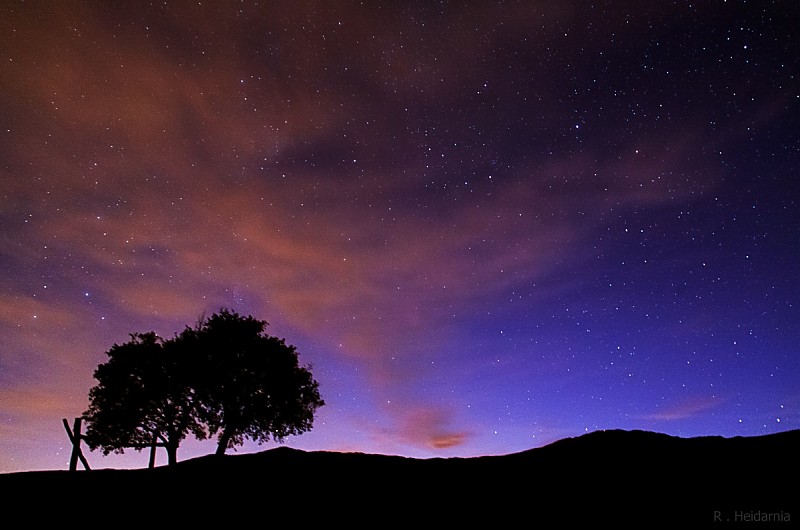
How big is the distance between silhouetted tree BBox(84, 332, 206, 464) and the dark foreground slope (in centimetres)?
1586

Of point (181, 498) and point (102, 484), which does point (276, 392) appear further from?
point (181, 498)

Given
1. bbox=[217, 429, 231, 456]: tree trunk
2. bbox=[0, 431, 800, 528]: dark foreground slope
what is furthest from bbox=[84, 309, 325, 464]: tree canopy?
bbox=[0, 431, 800, 528]: dark foreground slope

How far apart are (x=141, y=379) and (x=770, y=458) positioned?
33.3m

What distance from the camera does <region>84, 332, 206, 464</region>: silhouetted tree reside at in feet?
96.0

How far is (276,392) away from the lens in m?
31.5

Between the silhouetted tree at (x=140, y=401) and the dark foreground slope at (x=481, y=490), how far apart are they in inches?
624

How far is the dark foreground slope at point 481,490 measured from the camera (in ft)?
28.9

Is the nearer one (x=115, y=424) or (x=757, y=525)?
(x=757, y=525)

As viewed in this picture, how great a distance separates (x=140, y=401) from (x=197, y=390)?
3.59 m

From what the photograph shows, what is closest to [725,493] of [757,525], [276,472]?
[757,525]

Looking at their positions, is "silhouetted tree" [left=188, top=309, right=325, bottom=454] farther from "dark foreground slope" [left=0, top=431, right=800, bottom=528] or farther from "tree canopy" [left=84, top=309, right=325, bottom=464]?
"dark foreground slope" [left=0, top=431, right=800, bottom=528]

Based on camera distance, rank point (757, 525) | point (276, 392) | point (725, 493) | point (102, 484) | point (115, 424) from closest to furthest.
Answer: point (757, 525) < point (725, 493) < point (102, 484) < point (115, 424) < point (276, 392)

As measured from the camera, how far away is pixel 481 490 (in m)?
10.9

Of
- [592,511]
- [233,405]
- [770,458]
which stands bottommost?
[592,511]
